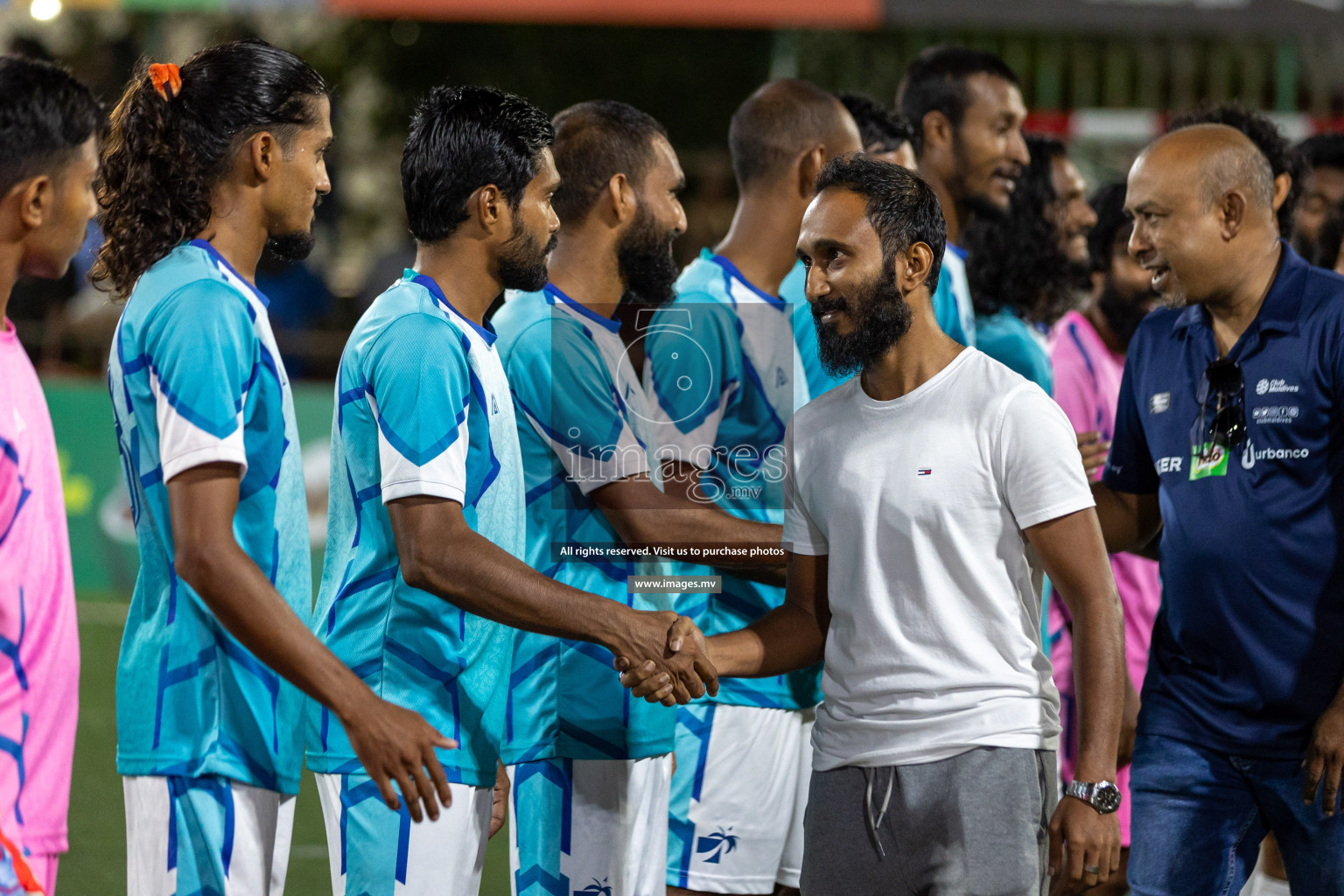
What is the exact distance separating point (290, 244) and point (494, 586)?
0.80m

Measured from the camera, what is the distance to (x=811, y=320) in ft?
13.4

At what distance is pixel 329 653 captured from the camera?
2.48 meters

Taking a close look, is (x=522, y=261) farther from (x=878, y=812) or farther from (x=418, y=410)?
(x=878, y=812)

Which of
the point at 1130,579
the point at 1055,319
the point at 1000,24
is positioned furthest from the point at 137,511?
the point at 1000,24

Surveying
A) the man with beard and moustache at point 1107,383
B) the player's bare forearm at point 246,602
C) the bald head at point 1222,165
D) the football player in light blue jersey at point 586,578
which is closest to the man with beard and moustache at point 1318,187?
the man with beard and moustache at point 1107,383

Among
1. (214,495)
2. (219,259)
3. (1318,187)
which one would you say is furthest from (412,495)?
(1318,187)

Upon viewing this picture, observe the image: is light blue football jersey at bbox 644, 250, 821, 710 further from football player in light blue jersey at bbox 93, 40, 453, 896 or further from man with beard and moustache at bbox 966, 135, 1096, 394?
man with beard and moustache at bbox 966, 135, 1096, 394

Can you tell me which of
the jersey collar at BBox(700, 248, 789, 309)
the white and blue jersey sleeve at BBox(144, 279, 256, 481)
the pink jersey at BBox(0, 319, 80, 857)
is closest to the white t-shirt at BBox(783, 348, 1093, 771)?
the white and blue jersey sleeve at BBox(144, 279, 256, 481)

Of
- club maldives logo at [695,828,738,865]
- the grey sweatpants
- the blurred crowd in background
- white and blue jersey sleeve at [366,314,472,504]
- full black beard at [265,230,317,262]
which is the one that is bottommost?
club maldives logo at [695,828,738,865]

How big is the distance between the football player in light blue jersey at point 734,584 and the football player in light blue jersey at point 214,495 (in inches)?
36.9

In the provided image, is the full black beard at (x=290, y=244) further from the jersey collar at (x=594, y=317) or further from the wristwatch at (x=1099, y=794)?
the wristwatch at (x=1099, y=794)

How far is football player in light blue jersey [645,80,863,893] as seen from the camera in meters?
3.52

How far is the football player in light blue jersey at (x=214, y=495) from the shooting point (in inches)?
97.6

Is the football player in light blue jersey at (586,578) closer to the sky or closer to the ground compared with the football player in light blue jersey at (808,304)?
closer to the ground
